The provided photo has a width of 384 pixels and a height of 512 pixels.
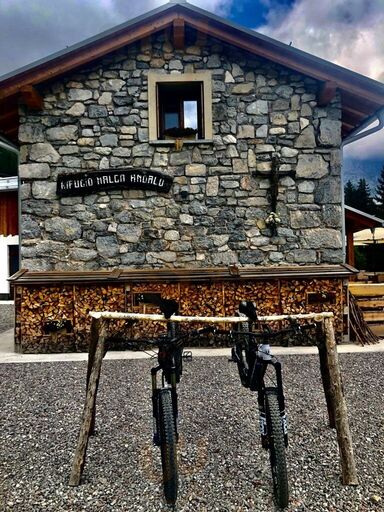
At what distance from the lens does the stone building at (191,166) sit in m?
7.45

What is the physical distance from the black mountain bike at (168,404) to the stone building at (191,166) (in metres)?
4.52

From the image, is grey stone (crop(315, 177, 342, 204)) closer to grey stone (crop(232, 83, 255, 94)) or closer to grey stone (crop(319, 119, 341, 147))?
grey stone (crop(319, 119, 341, 147))

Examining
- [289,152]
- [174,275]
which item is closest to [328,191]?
[289,152]

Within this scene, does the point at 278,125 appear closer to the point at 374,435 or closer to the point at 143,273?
the point at 143,273

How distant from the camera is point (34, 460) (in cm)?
314

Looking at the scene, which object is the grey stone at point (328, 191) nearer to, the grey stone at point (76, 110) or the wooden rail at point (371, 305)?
the wooden rail at point (371, 305)

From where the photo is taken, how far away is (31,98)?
7.18 m

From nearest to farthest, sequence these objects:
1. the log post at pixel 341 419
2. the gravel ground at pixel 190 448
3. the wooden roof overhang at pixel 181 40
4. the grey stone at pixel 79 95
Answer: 1. the gravel ground at pixel 190 448
2. the log post at pixel 341 419
3. the wooden roof overhang at pixel 181 40
4. the grey stone at pixel 79 95

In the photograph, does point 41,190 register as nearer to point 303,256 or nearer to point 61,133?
point 61,133

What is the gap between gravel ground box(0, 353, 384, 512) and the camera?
257cm

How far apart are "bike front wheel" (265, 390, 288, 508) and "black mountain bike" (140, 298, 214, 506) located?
1.96ft

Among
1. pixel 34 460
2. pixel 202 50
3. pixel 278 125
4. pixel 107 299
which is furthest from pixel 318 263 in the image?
pixel 34 460

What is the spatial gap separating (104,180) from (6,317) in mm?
6757

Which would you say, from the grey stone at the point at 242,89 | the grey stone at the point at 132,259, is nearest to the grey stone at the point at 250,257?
the grey stone at the point at 132,259
